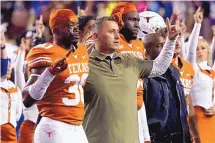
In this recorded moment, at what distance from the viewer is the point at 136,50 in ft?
21.5

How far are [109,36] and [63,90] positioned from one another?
0.50 metres

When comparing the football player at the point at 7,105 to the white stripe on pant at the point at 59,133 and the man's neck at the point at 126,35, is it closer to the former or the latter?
the man's neck at the point at 126,35

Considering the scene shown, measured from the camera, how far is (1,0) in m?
12.6

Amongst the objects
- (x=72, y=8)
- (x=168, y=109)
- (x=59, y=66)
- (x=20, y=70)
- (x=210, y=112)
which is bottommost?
(x=210, y=112)

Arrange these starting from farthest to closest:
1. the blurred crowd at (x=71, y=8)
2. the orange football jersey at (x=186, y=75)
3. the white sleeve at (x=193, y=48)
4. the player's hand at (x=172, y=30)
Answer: the blurred crowd at (x=71, y=8), the white sleeve at (x=193, y=48), the orange football jersey at (x=186, y=75), the player's hand at (x=172, y=30)

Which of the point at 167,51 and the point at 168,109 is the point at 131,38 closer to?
the point at 168,109

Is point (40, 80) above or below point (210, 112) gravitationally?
above

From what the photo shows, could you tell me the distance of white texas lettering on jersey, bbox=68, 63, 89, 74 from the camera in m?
5.62

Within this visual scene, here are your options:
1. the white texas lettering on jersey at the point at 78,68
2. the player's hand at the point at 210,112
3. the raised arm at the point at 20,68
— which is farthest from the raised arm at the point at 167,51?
the raised arm at the point at 20,68

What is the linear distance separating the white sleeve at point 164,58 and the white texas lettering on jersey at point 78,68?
472 millimetres

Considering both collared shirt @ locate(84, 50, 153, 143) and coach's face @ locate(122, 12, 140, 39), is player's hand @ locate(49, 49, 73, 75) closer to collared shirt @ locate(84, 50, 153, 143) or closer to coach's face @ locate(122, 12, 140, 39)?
collared shirt @ locate(84, 50, 153, 143)

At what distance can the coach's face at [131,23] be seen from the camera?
655 cm

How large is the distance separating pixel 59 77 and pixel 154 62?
68cm

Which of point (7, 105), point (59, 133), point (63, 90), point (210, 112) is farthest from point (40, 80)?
point (210, 112)
